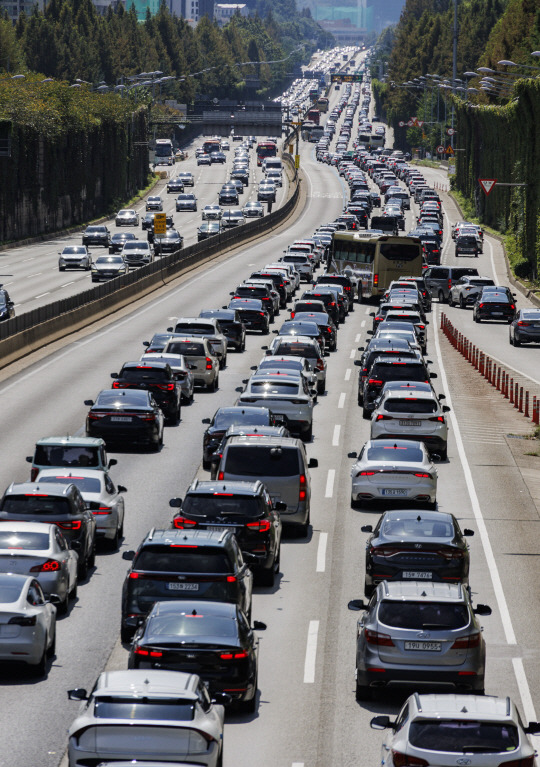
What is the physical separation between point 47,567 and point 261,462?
6106 mm

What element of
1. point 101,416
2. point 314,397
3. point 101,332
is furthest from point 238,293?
point 101,416

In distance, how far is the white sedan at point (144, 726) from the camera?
12562mm

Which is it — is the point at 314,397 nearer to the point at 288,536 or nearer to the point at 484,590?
the point at 288,536

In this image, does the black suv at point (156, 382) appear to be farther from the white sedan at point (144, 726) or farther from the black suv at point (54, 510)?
the white sedan at point (144, 726)

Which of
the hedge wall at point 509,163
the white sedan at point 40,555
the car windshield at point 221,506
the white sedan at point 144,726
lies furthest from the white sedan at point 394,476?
the hedge wall at point 509,163

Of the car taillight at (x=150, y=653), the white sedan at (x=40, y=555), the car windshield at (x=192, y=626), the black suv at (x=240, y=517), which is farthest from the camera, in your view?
the black suv at (x=240, y=517)

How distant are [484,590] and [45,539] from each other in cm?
681

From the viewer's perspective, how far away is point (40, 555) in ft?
66.5

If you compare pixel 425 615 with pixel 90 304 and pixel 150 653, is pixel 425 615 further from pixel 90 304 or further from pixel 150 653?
pixel 90 304

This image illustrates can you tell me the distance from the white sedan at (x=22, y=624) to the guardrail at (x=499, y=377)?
2598cm

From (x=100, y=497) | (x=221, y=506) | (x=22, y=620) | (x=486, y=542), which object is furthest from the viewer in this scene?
(x=486, y=542)

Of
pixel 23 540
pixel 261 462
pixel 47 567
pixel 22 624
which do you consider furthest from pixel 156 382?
pixel 22 624

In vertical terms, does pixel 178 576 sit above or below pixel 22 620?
above

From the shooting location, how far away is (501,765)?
1266 centimetres
